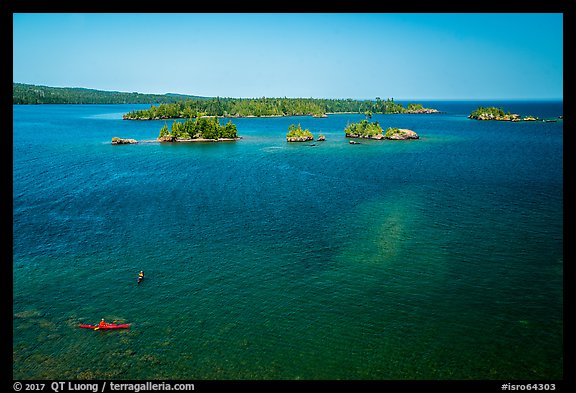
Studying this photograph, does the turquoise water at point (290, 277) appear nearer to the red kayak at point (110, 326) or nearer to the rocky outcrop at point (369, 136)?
the red kayak at point (110, 326)

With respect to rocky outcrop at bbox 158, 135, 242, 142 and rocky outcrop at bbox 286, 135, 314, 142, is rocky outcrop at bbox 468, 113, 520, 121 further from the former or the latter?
rocky outcrop at bbox 158, 135, 242, 142

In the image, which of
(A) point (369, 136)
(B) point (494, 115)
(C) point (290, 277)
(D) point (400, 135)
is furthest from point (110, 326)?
(B) point (494, 115)

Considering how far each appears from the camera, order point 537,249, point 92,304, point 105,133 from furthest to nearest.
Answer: point 105,133 < point 537,249 < point 92,304

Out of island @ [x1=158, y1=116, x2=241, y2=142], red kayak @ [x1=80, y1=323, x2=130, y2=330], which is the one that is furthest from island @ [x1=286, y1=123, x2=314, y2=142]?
red kayak @ [x1=80, y1=323, x2=130, y2=330]

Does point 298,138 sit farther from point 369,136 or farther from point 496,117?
point 496,117
